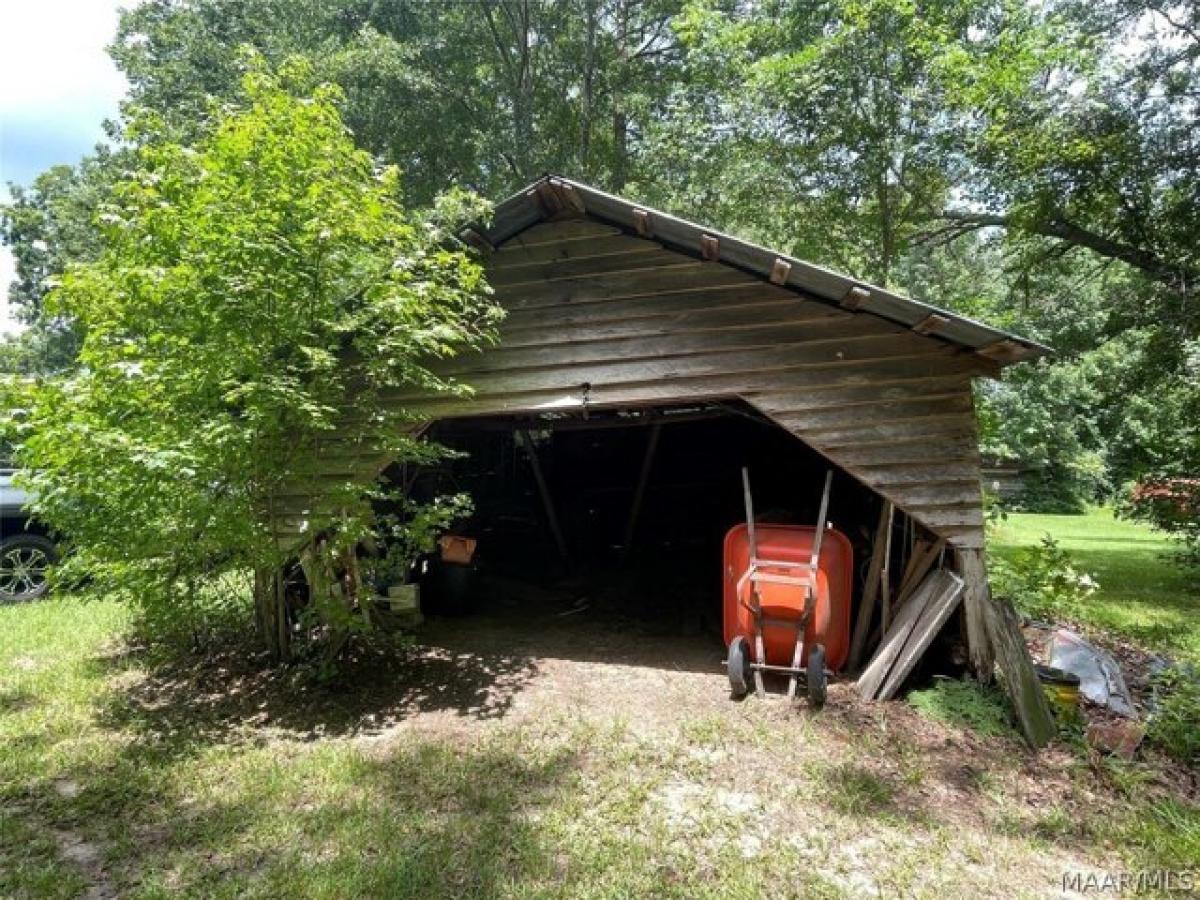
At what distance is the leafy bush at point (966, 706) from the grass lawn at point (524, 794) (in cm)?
7

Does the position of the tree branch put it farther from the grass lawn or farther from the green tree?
the green tree

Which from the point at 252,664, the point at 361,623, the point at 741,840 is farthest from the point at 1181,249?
the point at 252,664

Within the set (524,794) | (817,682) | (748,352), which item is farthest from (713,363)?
(524,794)

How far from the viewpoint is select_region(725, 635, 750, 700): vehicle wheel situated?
14.7 ft

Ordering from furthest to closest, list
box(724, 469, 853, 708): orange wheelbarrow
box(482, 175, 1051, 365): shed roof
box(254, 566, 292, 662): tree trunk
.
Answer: box(254, 566, 292, 662): tree trunk → box(724, 469, 853, 708): orange wheelbarrow → box(482, 175, 1051, 365): shed roof

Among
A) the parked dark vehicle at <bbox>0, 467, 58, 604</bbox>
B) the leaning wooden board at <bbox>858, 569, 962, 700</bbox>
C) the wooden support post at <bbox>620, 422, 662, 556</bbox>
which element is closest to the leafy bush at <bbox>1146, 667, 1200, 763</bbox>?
the leaning wooden board at <bbox>858, 569, 962, 700</bbox>

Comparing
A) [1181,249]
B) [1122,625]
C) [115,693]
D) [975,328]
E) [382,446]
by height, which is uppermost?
[1181,249]

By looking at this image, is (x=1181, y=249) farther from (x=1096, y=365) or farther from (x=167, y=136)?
(x=1096, y=365)

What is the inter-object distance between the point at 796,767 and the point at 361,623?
287cm

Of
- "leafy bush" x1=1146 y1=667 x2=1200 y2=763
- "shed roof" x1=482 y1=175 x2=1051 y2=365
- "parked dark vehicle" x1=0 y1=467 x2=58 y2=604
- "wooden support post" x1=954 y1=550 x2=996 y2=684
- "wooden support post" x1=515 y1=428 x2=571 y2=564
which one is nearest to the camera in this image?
"leafy bush" x1=1146 y1=667 x2=1200 y2=763

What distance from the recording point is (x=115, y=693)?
15.0ft

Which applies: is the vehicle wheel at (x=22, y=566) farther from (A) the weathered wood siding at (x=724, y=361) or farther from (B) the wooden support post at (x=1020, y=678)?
(B) the wooden support post at (x=1020, y=678)

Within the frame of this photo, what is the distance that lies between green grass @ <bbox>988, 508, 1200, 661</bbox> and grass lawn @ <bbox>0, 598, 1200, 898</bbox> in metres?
3.60

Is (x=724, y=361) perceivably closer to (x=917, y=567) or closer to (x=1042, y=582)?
(x=917, y=567)
